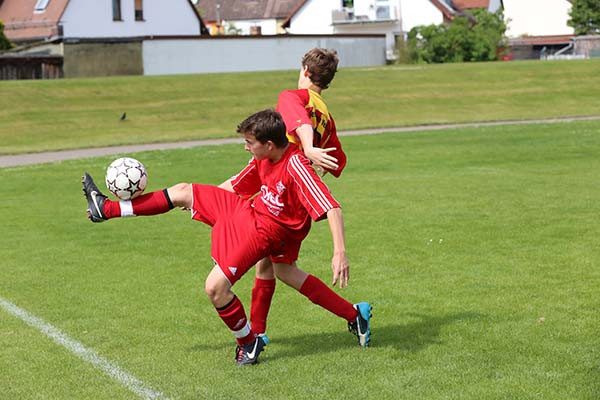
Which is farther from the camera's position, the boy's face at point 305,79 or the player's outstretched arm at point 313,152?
the boy's face at point 305,79

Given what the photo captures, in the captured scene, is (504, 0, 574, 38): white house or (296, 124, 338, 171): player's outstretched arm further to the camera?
(504, 0, 574, 38): white house

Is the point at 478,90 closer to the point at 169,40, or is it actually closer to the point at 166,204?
the point at 169,40

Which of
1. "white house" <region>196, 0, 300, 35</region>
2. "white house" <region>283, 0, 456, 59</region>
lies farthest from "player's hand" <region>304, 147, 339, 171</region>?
"white house" <region>196, 0, 300, 35</region>

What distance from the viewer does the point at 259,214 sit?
20.1ft

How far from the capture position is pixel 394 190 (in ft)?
48.2

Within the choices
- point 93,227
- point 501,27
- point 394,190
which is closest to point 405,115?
point 394,190

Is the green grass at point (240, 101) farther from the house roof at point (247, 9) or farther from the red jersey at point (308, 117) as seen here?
the house roof at point (247, 9)

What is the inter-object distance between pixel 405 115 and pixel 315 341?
85.1ft

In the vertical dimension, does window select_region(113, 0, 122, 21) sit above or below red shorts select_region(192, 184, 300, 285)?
above

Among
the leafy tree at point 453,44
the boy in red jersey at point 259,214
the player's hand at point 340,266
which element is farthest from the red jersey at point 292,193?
the leafy tree at point 453,44

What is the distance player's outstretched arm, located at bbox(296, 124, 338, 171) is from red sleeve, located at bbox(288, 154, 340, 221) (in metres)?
0.06

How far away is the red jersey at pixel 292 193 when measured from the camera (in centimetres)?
579

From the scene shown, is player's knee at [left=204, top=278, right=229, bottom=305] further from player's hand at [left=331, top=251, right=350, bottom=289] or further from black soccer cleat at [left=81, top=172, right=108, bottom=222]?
black soccer cleat at [left=81, top=172, right=108, bottom=222]

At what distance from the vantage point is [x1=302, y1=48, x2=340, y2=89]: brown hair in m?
6.57
